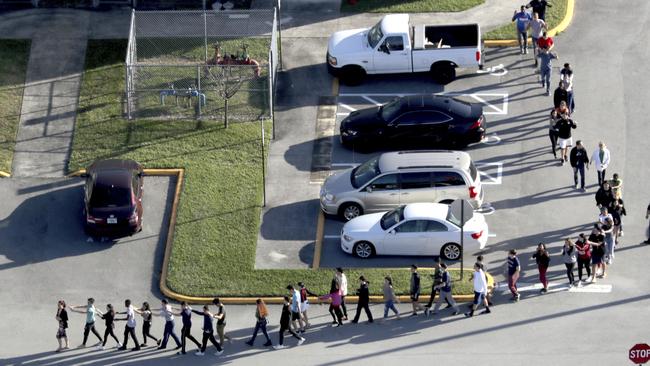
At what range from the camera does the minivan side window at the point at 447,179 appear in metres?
42.8

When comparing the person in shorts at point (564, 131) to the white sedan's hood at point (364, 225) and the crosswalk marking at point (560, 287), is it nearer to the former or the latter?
the crosswalk marking at point (560, 287)

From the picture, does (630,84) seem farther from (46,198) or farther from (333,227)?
(46,198)

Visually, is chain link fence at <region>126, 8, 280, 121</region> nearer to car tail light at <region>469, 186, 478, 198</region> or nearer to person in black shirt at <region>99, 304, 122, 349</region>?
car tail light at <region>469, 186, 478, 198</region>

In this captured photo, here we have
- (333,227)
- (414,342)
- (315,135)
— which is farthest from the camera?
(315,135)

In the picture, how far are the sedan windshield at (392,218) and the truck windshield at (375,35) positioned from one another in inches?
315

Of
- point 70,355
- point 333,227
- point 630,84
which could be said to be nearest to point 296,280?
point 333,227

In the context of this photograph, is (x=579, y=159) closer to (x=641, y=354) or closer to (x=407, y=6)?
(x=407, y=6)

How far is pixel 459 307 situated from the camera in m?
40.2

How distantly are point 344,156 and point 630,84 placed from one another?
884cm

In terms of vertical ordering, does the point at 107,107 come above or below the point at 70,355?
above

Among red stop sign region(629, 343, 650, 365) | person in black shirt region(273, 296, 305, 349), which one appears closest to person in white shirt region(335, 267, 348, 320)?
person in black shirt region(273, 296, 305, 349)

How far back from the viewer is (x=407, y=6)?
52312mm

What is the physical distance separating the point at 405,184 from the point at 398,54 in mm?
6688

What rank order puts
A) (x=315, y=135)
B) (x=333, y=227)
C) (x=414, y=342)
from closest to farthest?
(x=414, y=342), (x=333, y=227), (x=315, y=135)
